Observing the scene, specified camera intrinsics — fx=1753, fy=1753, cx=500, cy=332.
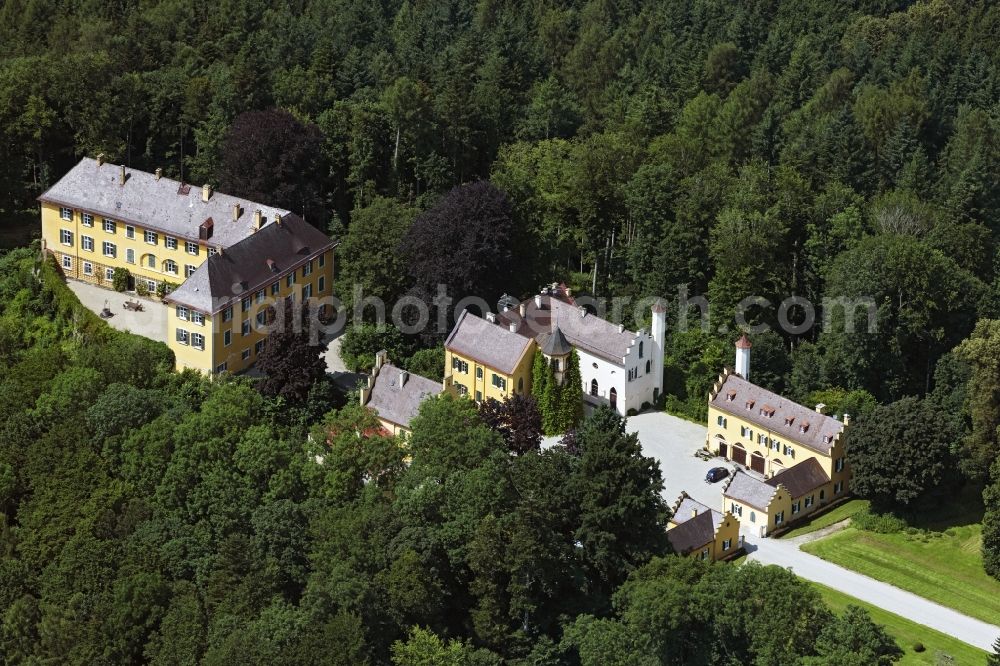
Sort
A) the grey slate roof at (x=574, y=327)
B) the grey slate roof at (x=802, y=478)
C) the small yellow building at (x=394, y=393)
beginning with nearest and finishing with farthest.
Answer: the grey slate roof at (x=802, y=478) < the small yellow building at (x=394, y=393) < the grey slate roof at (x=574, y=327)

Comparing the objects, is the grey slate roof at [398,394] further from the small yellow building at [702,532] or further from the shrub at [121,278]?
the shrub at [121,278]

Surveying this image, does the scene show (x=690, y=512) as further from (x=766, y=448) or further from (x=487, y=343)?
(x=487, y=343)

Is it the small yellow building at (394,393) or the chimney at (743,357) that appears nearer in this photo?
the small yellow building at (394,393)

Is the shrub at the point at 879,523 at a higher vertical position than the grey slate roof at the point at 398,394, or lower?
lower

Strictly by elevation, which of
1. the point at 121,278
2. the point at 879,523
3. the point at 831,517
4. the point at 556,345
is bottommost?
the point at 831,517

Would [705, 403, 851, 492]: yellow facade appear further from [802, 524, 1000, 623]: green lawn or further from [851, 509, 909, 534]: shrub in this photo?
[802, 524, 1000, 623]: green lawn

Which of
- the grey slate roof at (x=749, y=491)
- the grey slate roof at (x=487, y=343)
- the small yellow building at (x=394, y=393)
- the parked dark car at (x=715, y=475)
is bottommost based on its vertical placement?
the parked dark car at (x=715, y=475)

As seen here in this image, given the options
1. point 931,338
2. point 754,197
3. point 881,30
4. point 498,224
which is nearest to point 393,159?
point 498,224

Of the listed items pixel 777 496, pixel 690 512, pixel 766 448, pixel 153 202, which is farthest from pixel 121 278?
pixel 777 496

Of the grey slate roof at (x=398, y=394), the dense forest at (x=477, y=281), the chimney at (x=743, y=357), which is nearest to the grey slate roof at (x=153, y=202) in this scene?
the dense forest at (x=477, y=281)
